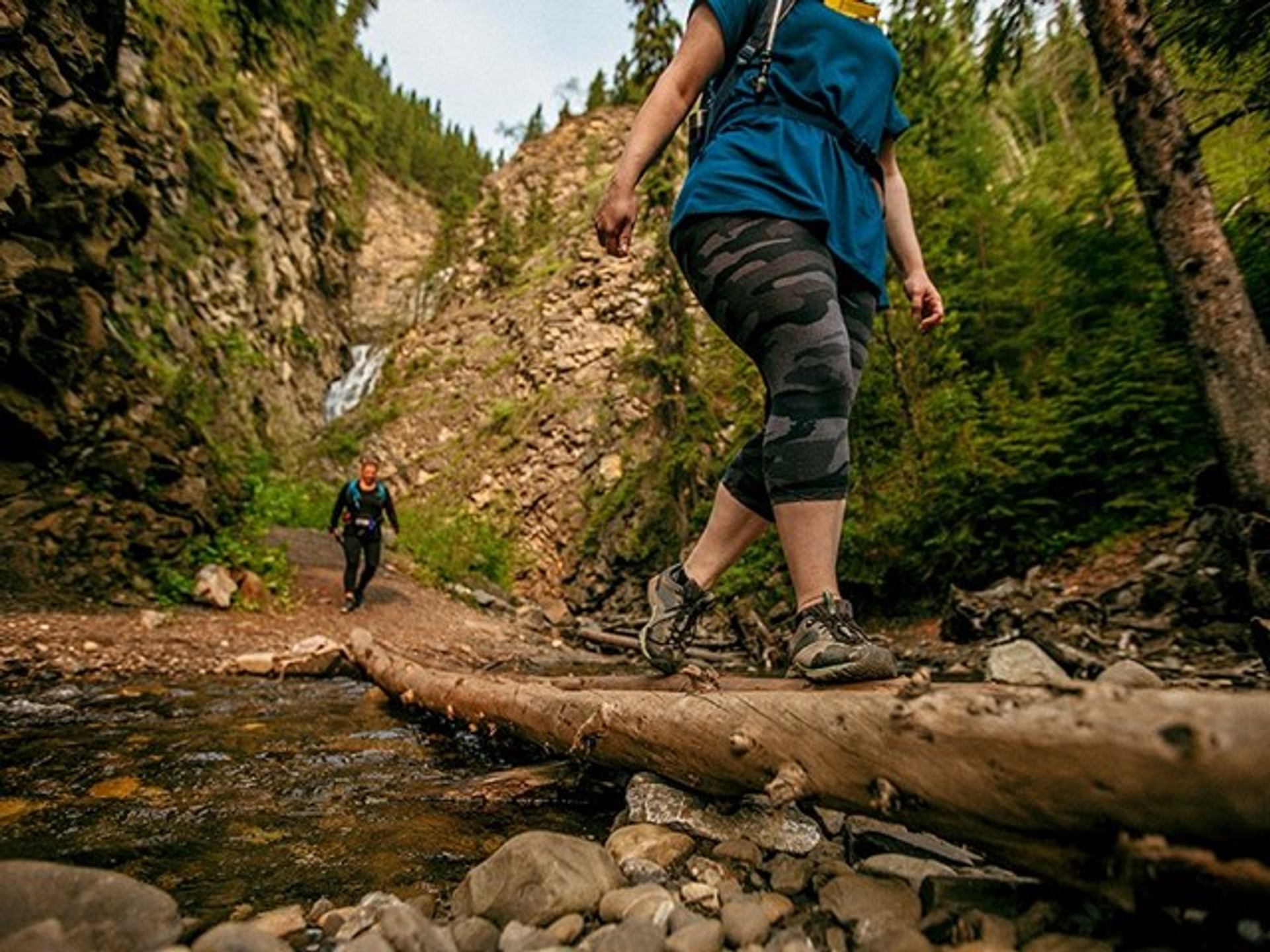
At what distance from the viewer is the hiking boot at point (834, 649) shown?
1.53 m

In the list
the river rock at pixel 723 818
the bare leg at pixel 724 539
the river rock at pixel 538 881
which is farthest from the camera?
the bare leg at pixel 724 539

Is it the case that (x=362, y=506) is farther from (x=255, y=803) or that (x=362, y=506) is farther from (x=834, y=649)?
(x=834, y=649)

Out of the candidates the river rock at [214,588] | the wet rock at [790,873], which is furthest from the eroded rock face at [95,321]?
the wet rock at [790,873]

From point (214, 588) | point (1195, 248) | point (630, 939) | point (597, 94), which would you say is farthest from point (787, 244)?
point (597, 94)

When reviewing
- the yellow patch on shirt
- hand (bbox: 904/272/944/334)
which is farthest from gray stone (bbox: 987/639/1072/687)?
the yellow patch on shirt

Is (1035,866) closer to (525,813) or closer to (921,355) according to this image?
(525,813)

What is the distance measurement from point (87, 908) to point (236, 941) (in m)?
0.26

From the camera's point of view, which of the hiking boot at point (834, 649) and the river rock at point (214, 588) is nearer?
the hiking boot at point (834, 649)

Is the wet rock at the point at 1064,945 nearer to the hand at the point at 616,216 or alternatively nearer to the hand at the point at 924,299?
the hand at the point at 616,216

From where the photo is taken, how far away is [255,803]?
2.00 metres

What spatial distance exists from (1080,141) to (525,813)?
49.7ft

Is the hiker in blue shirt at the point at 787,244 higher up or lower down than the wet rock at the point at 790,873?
higher up

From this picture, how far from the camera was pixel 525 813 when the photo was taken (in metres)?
1.91

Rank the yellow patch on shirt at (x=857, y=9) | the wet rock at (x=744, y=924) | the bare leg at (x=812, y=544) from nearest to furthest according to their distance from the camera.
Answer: the wet rock at (x=744, y=924)
the bare leg at (x=812, y=544)
the yellow patch on shirt at (x=857, y=9)
